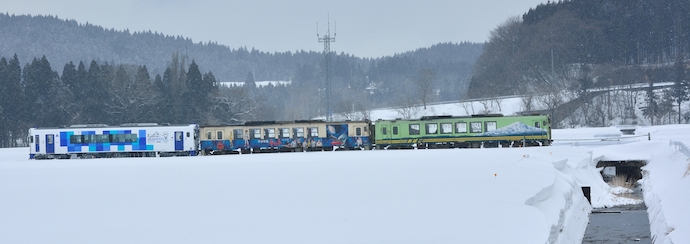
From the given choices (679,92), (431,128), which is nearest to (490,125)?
(431,128)

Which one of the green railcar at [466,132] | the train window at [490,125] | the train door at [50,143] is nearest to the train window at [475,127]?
the green railcar at [466,132]

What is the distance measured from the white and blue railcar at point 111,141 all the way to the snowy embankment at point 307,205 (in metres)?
21.2

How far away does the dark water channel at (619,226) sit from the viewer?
2728cm

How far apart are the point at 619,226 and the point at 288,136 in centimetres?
3654

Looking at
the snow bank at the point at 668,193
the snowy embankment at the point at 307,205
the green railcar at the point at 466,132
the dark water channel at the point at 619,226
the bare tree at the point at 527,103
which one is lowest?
the dark water channel at the point at 619,226

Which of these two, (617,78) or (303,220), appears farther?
(617,78)

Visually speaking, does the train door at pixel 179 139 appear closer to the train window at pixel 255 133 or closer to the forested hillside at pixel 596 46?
the train window at pixel 255 133

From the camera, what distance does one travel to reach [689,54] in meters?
123

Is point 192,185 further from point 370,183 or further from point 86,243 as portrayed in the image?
point 86,243

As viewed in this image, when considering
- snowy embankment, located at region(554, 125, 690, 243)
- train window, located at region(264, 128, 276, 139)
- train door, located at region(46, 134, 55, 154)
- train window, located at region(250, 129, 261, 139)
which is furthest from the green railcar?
train door, located at region(46, 134, 55, 154)

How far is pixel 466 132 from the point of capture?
61.6 meters

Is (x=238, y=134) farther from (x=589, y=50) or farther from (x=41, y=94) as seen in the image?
(x=589, y=50)

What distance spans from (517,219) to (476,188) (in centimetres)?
685

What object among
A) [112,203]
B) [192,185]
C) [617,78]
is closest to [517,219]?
[112,203]
